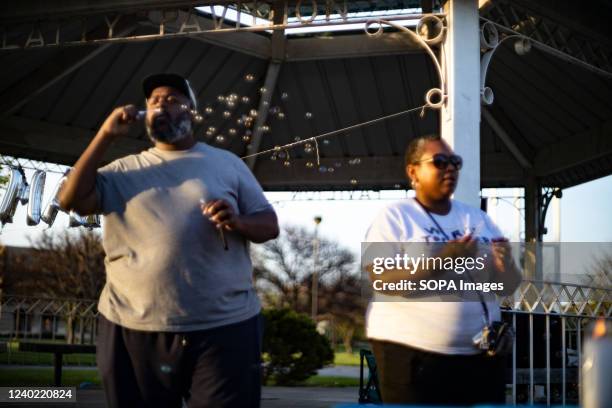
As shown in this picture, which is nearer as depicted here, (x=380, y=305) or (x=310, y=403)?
(x=380, y=305)

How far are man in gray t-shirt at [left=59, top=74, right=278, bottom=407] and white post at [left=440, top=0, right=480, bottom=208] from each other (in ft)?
23.4

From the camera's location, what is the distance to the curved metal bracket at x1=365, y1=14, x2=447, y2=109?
1045 centimetres

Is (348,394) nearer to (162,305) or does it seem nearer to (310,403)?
(310,403)

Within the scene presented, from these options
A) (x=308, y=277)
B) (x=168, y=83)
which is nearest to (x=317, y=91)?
(x=168, y=83)

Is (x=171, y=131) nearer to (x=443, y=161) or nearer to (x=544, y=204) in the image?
(x=443, y=161)

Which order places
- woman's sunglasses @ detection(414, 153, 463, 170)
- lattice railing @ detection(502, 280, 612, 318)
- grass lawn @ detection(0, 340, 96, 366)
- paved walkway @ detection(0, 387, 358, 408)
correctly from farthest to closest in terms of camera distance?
grass lawn @ detection(0, 340, 96, 366) < lattice railing @ detection(502, 280, 612, 318) < paved walkway @ detection(0, 387, 358, 408) < woman's sunglasses @ detection(414, 153, 463, 170)

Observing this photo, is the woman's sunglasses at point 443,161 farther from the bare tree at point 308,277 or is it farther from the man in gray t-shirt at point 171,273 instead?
the bare tree at point 308,277

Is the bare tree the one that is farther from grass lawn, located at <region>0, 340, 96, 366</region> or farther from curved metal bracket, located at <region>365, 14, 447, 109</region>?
curved metal bracket, located at <region>365, 14, 447, 109</region>

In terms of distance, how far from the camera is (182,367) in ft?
9.90

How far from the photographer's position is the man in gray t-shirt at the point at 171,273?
301cm

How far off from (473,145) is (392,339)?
7.02 metres

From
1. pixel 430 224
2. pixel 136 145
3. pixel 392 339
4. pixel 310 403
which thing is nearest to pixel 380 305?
pixel 392 339

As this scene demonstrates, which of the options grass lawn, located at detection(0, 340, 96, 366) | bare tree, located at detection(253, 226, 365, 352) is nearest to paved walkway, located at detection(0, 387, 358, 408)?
grass lawn, located at detection(0, 340, 96, 366)

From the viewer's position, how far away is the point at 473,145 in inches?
406
